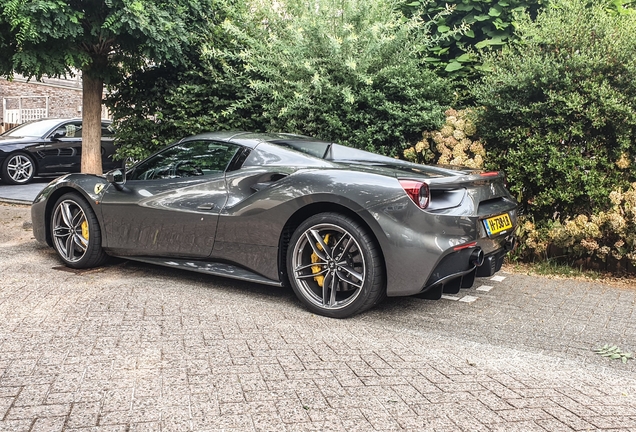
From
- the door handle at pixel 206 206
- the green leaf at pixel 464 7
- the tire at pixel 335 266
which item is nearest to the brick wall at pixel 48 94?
the green leaf at pixel 464 7

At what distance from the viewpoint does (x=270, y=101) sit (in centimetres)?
756

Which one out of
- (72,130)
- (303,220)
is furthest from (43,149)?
(303,220)

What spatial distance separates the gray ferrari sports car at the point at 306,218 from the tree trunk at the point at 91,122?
333 centimetres

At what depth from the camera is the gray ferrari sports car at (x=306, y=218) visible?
383 cm

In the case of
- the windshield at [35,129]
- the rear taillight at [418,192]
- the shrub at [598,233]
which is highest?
the windshield at [35,129]

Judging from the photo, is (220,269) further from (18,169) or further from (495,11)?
(18,169)

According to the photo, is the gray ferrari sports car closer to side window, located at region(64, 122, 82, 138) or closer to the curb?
the curb

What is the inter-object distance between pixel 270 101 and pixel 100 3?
7.66 feet

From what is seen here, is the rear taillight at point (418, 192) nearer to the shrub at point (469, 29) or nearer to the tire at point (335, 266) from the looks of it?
the tire at point (335, 266)

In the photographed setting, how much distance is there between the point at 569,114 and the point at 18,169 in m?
11.1

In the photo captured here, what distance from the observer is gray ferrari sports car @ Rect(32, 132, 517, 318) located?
3826mm

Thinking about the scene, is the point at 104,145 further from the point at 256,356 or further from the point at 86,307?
the point at 256,356

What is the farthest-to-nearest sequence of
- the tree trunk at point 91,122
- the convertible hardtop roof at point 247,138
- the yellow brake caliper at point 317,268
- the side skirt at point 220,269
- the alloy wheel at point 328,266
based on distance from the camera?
the tree trunk at point 91,122, the convertible hardtop roof at point 247,138, the side skirt at point 220,269, the yellow brake caliper at point 317,268, the alloy wheel at point 328,266

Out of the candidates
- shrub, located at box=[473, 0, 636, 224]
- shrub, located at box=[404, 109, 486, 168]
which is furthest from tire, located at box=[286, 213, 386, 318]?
shrub, located at box=[473, 0, 636, 224]
